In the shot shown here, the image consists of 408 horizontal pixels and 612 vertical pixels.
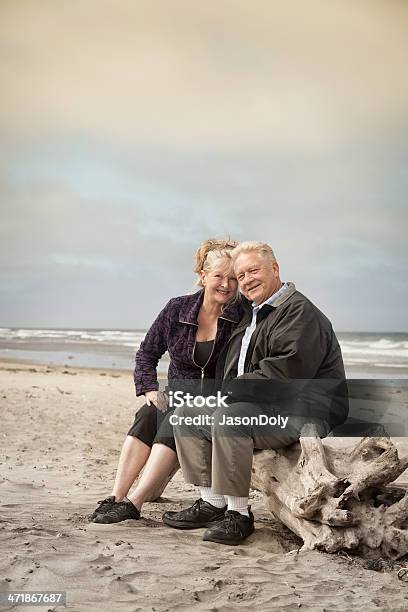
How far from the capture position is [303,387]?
3604 millimetres

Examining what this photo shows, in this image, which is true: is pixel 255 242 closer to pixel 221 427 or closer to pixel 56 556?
pixel 221 427

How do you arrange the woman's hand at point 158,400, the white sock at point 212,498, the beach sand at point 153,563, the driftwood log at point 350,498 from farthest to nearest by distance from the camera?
the woman's hand at point 158,400 → the white sock at point 212,498 → the driftwood log at point 350,498 → the beach sand at point 153,563

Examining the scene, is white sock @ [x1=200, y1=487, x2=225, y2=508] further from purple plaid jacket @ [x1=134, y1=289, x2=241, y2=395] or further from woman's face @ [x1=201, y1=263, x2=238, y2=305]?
woman's face @ [x1=201, y1=263, x2=238, y2=305]

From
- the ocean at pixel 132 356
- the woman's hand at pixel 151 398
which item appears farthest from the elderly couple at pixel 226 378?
the ocean at pixel 132 356

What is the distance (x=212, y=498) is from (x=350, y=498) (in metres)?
0.87

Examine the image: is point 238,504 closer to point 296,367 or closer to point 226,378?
point 226,378

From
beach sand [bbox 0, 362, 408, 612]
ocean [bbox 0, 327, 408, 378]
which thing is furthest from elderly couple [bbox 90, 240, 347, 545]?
ocean [bbox 0, 327, 408, 378]

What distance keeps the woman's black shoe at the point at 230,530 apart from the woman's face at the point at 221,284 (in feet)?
4.19

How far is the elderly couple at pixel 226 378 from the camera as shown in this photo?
141 inches

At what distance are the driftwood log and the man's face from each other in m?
0.80

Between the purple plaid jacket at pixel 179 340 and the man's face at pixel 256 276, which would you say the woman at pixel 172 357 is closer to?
the purple plaid jacket at pixel 179 340

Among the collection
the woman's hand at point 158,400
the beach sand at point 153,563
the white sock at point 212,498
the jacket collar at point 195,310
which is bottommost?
the beach sand at point 153,563

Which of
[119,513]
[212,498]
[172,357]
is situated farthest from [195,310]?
[119,513]

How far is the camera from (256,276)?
12.8 feet
